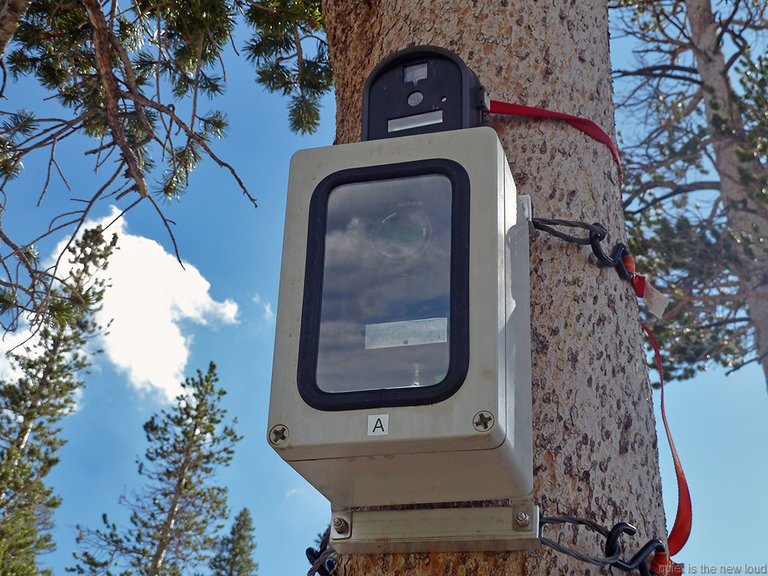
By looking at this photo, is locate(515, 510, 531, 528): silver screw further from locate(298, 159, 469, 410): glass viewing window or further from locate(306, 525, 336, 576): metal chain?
locate(306, 525, 336, 576): metal chain

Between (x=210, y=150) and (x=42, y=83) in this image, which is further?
(x=42, y=83)

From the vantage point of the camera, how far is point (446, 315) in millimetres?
1032

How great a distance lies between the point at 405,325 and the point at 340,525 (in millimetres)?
321

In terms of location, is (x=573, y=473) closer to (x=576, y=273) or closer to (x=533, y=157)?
(x=576, y=273)

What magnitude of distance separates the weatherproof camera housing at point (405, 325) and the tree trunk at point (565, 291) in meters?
0.07

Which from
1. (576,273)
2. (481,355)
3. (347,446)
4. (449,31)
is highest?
(449,31)

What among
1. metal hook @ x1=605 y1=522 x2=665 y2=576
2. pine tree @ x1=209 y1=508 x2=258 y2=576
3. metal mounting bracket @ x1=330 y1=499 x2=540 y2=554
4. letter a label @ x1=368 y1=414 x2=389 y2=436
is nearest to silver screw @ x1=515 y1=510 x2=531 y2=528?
metal mounting bracket @ x1=330 y1=499 x2=540 y2=554

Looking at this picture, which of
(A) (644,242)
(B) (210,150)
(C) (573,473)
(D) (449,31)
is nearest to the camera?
(C) (573,473)

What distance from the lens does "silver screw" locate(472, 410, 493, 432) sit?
953 millimetres

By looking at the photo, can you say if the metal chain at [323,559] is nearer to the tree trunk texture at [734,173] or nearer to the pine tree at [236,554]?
the tree trunk texture at [734,173]

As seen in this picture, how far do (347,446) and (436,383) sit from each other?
5.1 inches

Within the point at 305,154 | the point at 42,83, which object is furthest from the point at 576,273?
the point at 42,83

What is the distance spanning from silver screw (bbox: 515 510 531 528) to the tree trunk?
0.18 feet

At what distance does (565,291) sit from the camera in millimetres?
1242
